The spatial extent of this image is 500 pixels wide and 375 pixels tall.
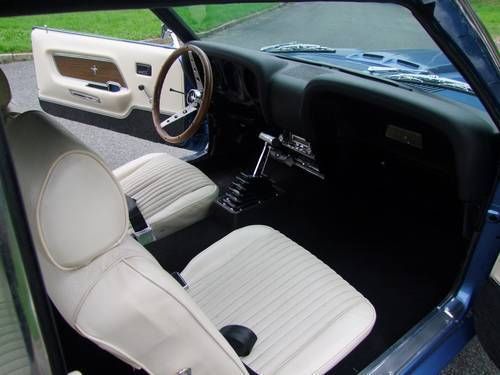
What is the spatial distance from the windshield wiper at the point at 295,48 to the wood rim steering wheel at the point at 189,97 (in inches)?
17.6

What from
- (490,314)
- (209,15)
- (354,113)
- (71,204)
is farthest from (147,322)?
(209,15)

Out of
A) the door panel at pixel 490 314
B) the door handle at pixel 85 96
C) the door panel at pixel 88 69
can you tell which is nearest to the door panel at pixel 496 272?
the door panel at pixel 490 314

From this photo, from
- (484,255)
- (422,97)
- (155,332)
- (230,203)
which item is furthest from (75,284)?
(230,203)

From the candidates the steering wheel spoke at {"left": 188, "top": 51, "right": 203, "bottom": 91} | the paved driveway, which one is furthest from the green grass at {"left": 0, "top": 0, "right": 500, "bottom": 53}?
the steering wheel spoke at {"left": 188, "top": 51, "right": 203, "bottom": 91}

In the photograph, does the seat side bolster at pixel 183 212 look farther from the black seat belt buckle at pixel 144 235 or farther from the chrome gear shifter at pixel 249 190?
the chrome gear shifter at pixel 249 190

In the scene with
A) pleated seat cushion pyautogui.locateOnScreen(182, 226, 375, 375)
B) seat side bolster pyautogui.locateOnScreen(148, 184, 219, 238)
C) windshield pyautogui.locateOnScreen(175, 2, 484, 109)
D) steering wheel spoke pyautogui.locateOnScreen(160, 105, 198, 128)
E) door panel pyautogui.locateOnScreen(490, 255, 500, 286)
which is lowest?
seat side bolster pyautogui.locateOnScreen(148, 184, 219, 238)

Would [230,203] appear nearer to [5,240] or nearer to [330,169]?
[330,169]

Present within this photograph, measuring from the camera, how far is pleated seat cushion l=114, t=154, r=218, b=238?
6.64 ft

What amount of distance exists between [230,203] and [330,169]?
56cm

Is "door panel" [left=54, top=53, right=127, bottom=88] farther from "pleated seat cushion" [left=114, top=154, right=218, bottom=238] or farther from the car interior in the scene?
"pleated seat cushion" [left=114, top=154, right=218, bottom=238]

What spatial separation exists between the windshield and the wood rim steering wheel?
0.66 feet

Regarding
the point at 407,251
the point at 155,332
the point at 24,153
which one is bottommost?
the point at 407,251

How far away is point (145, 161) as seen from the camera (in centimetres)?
226

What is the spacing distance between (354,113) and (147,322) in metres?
1.59
